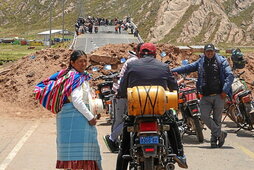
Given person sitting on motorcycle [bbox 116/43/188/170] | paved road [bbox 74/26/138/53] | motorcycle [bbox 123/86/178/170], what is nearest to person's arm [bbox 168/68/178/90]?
person sitting on motorcycle [bbox 116/43/188/170]

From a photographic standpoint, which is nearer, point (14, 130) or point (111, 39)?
point (14, 130)

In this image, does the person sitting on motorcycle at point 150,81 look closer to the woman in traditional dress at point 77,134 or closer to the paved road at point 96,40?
the woman in traditional dress at point 77,134

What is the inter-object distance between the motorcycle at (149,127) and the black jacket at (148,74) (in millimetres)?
334

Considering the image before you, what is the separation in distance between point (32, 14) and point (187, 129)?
153729mm

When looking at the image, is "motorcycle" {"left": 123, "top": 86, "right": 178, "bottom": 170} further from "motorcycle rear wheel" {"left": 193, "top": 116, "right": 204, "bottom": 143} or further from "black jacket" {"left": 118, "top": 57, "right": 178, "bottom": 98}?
"motorcycle rear wheel" {"left": 193, "top": 116, "right": 204, "bottom": 143}

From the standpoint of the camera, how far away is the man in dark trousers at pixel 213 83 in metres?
9.43

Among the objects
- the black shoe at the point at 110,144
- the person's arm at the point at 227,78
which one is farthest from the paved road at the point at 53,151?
the person's arm at the point at 227,78

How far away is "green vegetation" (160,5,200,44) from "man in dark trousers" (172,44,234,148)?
279 ft

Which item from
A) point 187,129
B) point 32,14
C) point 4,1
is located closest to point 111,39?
point 187,129

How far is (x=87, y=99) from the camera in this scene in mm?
6043

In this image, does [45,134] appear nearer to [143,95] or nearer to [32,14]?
[143,95]

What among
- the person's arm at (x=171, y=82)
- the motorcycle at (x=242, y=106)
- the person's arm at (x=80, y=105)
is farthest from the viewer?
the motorcycle at (x=242, y=106)

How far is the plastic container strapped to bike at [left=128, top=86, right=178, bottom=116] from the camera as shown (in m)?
5.96

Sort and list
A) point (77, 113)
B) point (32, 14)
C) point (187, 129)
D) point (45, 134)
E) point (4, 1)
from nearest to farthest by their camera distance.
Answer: point (77, 113) < point (187, 129) < point (45, 134) < point (32, 14) < point (4, 1)
